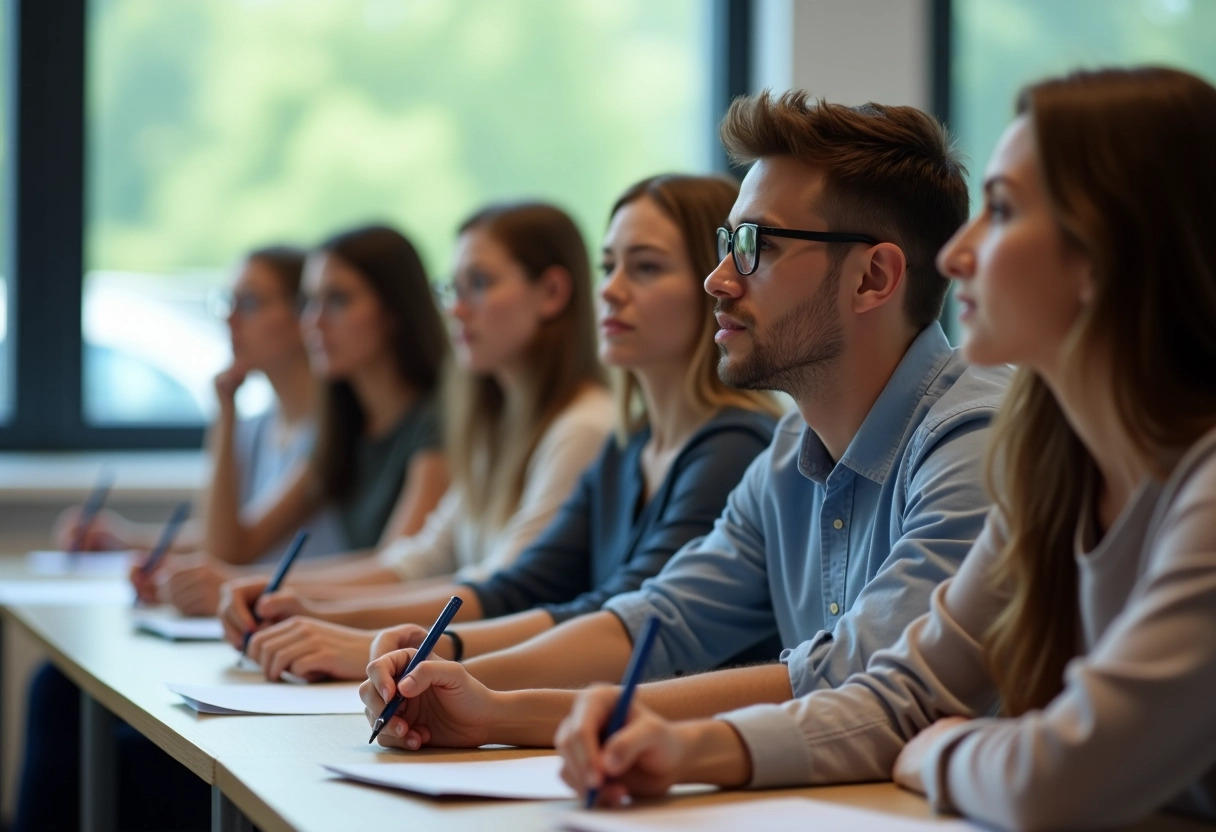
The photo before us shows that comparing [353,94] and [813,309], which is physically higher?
[353,94]

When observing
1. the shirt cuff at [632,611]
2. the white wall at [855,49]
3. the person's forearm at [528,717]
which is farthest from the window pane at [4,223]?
the person's forearm at [528,717]

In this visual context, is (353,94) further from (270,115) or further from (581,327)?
(581,327)

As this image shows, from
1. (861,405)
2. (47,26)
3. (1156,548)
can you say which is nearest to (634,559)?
(861,405)

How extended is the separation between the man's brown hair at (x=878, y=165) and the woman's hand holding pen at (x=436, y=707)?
0.63 metres

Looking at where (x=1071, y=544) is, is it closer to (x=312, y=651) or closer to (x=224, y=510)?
(x=312, y=651)

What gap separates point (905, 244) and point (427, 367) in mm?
1862

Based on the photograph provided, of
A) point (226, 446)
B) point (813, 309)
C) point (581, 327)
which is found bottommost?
point (226, 446)

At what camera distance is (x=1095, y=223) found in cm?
98

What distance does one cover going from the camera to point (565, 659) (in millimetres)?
1645

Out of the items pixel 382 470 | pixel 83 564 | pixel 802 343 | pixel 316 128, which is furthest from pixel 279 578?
pixel 316 128

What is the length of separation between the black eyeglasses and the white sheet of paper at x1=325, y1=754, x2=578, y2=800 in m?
0.58

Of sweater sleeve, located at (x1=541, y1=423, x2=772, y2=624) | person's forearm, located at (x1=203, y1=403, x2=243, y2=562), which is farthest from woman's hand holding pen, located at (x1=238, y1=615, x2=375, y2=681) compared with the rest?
person's forearm, located at (x1=203, y1=403, x2=243, y2=562)

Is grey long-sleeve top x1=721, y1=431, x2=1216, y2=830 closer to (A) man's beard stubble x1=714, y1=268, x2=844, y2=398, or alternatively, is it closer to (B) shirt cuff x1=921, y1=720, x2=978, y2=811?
(B) shirt cuff x1=921, y1=720, x2=978, y2=811

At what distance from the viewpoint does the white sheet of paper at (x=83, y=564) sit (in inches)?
119
